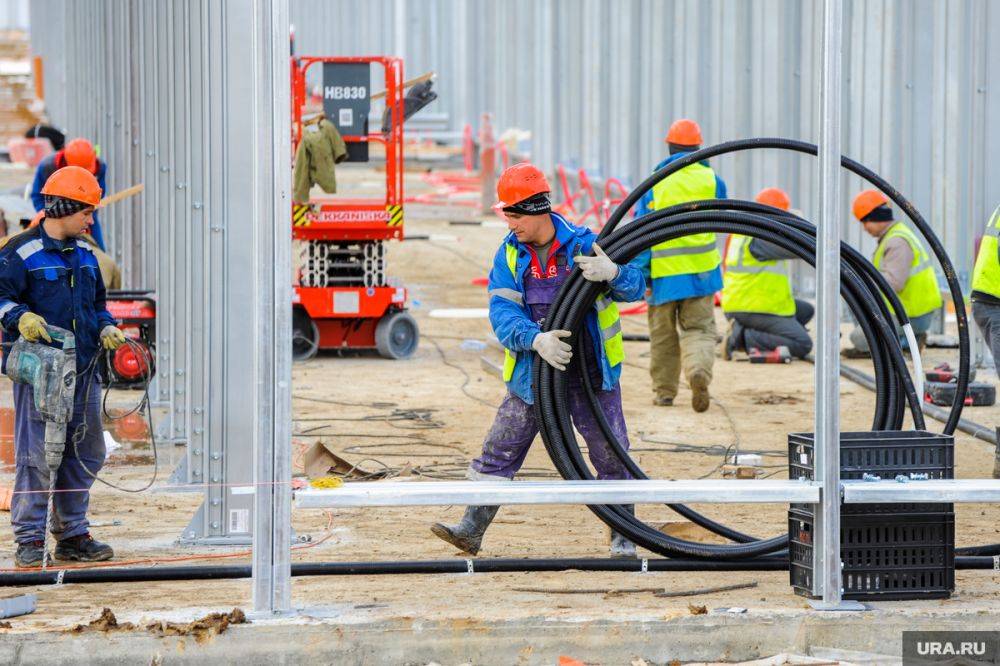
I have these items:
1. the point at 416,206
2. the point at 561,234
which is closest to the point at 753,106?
the point at 416,206

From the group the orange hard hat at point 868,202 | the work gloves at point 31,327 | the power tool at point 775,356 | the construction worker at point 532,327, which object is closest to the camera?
the construction worker at point 532,327

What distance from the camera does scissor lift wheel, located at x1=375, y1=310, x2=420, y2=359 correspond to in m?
13.8

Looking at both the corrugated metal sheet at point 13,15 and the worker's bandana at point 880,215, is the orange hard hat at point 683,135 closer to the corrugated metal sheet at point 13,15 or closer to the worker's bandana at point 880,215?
the worker's bandana at point 880,215

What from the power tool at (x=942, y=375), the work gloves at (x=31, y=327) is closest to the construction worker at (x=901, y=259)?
the power tool at (x=942, y=375)

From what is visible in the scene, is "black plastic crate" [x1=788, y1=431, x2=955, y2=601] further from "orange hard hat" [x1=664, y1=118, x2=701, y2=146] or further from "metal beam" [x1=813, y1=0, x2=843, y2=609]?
→ "orange hard hat" [x1=664, y1=118, x2=701, y2=146]

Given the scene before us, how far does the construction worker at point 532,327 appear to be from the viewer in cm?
675

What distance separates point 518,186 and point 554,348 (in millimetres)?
723

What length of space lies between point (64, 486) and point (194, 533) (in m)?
0.63

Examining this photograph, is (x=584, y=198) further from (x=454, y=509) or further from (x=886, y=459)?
(x=886, y=459)

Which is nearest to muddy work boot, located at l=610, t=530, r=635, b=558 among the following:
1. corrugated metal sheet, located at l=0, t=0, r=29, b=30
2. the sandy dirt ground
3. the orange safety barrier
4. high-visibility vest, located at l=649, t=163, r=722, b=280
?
the sandy dirt ground

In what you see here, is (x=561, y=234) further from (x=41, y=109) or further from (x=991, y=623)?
(x=41, y=109)

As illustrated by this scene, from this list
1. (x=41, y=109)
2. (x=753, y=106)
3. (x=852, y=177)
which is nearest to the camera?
(x=852, y=177)

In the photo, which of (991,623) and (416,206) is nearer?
(991,623)

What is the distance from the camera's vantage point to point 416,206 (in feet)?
91.8
